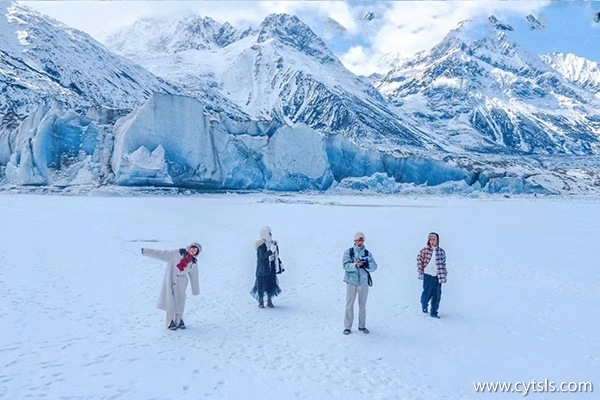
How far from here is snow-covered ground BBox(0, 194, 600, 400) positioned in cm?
473

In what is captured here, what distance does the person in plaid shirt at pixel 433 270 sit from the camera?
6.88 meters

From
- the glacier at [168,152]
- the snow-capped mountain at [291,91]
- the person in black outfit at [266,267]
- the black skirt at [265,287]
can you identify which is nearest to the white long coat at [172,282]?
the person in black outfit at [266,267]

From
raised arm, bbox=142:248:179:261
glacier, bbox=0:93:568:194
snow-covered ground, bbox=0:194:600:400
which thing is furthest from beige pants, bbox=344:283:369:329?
glacier, bbox=0:93:568:194

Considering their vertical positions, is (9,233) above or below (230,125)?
below

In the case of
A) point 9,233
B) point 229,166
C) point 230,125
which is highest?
point 230,125

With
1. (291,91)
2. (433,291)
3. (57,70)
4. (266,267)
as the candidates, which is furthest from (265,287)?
(291,91)

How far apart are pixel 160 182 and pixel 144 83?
95077 mm

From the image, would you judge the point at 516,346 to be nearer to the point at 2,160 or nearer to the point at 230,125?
the point at 230,125

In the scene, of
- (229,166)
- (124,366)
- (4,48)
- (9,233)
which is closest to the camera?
(124,366)

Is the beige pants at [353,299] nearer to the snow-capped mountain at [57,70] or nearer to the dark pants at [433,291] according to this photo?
the dark pants at [433,291]

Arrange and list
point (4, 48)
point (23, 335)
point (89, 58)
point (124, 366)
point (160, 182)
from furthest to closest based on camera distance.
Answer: point (89, 58) < point (4, 48) < point (160, 182) < point (23, 335) < point (124, 366)

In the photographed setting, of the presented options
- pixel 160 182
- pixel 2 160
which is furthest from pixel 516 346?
pixel 2 160

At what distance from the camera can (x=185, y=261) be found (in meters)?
6.32

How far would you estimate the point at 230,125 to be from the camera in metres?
47.9
